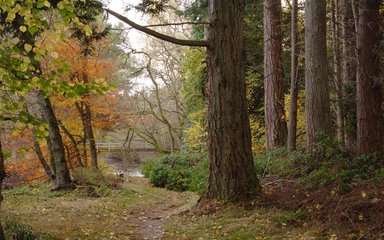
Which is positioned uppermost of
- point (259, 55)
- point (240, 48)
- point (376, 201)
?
point (259, 55)

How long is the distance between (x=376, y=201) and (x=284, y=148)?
6638 millimetres

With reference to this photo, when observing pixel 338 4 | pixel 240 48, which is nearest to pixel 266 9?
pixel 338 4

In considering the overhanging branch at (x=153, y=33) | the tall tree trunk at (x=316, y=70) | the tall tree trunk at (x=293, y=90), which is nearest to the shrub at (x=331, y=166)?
the tall tree trunk at (x=316, y=70)

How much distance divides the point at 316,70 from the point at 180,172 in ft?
23.6

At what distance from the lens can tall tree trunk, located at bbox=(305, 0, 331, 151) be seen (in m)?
9.57

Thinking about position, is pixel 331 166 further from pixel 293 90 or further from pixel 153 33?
pixel 153 33

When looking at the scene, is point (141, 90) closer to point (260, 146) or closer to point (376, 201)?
point (260, 146)

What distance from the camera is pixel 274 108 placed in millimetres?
12695

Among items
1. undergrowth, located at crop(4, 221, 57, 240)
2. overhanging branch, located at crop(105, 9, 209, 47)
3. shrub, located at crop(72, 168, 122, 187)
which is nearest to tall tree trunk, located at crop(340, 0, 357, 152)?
overhanging branch, located at crop(105, 9, 209, 47)

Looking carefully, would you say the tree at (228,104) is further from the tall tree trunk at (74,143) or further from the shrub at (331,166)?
the tall tree trunk at (74,143)

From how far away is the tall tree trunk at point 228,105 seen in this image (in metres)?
7.19

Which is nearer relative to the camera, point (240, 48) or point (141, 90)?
point (240, 48)

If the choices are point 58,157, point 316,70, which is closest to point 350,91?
point 316,70

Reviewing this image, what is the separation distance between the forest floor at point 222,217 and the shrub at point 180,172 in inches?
132
